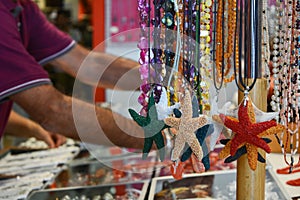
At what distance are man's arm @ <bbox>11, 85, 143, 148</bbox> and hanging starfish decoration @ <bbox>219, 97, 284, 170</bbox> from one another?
0.32m

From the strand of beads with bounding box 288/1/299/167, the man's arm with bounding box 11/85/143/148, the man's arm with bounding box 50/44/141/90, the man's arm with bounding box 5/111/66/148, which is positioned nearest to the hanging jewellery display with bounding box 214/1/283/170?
the strand of beads with bounding box 288/1/299/167

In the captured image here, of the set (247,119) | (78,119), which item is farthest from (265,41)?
(78,119)

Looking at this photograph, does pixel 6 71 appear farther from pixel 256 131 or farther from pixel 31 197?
pixel 256 131

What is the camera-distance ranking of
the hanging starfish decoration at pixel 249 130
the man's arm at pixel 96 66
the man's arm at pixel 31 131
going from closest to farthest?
the hanging starfish decoration at pixel 249 130 < the man's arm at pixel 96 66 < the man's arm at pixel 31 131

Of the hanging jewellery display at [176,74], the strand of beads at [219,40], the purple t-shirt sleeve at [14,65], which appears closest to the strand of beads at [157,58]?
the hanging jewellery display at [176,74]

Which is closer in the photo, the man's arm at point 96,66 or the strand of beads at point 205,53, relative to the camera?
the strand of beads at point 205,53

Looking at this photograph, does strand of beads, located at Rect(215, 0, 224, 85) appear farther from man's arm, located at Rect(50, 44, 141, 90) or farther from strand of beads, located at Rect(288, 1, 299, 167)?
man's arm, located at Rect(50, 44, 141, 90)

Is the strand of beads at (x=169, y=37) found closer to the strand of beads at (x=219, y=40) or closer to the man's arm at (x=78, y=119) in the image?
the strand of beads at (x=219, y=40)

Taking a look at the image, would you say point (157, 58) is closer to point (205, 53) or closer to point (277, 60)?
point (205, 53)

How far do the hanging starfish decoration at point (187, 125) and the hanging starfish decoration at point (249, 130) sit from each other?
54mm

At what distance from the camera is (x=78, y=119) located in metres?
1.16

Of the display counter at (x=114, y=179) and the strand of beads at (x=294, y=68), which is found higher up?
the strand of beads at (x=294, y=68)

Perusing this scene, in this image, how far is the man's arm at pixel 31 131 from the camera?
6.15 ft

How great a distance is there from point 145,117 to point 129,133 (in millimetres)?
299
